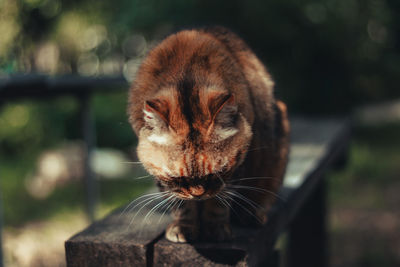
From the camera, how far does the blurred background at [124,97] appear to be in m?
6.10

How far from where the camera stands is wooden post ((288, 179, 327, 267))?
3459mm

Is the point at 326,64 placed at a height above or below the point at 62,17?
below

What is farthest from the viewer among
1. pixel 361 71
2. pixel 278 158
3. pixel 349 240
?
pixel 361 71

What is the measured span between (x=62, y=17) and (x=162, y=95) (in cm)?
1013

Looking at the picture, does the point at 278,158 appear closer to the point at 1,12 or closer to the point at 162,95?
the point at 162,95

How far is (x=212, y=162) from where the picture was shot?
4.64 feet

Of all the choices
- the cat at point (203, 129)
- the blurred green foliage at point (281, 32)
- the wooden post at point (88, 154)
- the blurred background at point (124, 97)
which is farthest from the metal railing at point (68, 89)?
the blurred green foliage at point (281, 32)

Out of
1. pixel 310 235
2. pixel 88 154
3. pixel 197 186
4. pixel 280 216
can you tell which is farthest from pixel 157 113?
pixel 88 154

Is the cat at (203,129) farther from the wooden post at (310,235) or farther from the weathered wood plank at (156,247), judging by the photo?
the wooden post at (310,235)

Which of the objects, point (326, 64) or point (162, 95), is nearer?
point (162, 95)

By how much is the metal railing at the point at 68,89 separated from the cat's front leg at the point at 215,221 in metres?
1.74

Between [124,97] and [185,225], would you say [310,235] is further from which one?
[124,97]

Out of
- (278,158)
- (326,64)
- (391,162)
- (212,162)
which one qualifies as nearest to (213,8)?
(326,64)

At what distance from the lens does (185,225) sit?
1.52 m
